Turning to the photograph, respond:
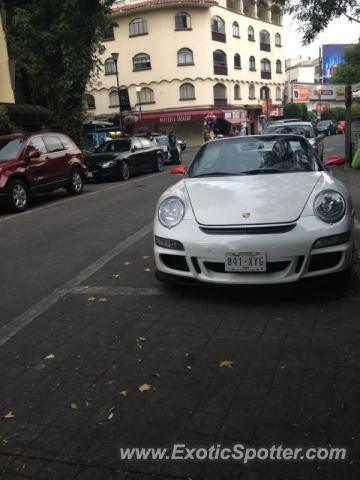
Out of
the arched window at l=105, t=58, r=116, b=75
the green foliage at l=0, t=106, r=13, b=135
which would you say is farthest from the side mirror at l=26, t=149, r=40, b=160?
the arched window at l=105, t=58, r=116, b=75

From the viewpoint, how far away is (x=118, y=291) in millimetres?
5113

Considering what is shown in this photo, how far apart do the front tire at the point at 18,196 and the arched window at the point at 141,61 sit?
120 feet

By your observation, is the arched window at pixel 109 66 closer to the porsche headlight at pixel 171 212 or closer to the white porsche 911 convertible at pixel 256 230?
the white porsche 911 convertible at pixel 256 230

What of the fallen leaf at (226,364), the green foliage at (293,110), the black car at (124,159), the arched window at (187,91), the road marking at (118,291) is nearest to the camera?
the fallen leaf at (226,364)

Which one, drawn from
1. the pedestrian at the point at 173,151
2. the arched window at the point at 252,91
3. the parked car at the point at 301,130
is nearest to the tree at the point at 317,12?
the parked car at the point at 301,130

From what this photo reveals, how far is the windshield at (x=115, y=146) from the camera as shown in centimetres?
1827

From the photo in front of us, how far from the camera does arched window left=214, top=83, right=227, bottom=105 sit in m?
46.2

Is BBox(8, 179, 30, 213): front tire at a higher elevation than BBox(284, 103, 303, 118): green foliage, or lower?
lower

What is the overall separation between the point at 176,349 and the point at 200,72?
43631 millimetres

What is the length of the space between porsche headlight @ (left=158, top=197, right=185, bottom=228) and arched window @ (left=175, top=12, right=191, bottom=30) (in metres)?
43.1

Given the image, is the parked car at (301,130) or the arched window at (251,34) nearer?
the parked car at (301,130)

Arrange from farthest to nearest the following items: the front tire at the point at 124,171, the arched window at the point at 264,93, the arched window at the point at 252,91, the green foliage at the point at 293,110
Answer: the green foliage at the point at 293,110 < the arched window at the point at 264,93 < the arched window at the point at 252,91 < the front tire at the point at 124,171

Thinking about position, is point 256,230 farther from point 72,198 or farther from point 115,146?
point 115,146

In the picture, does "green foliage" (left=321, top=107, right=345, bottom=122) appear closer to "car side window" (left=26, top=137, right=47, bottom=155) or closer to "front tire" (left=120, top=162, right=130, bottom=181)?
"front tire" (left=120, top=162, right=130, bottom=181)
